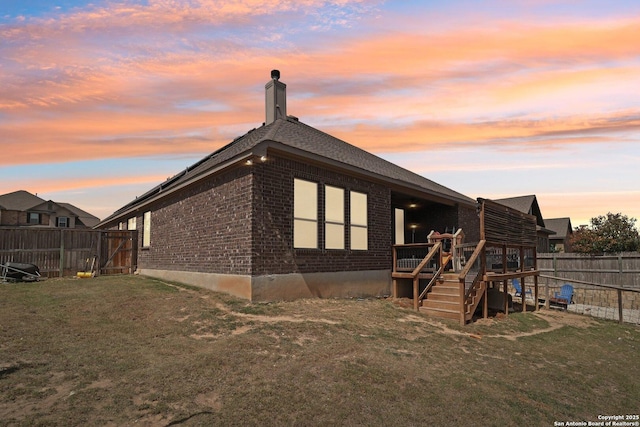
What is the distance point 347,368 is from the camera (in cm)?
661

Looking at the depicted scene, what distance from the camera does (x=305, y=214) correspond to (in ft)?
39.9

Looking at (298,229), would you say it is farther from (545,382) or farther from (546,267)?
(546,267)

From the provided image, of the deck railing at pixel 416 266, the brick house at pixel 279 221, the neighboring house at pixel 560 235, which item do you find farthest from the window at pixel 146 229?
the neighboring house at pixel 560 235

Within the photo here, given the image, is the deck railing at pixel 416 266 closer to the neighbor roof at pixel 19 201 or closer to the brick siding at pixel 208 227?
the brick siding at pixel 208 227

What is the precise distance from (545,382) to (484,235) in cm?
587

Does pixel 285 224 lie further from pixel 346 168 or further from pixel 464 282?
pixel 464 282

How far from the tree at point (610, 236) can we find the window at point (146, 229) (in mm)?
30577

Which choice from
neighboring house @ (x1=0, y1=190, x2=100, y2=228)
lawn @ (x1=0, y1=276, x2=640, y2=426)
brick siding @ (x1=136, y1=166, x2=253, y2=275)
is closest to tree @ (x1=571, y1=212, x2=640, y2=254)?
lawn @ (x1=0, y1=276, x2=640, y2=426)

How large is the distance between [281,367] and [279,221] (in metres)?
5.38

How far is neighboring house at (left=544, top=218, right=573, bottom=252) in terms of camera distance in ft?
157

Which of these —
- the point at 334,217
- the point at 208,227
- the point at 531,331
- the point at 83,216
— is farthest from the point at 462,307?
the point at 83,216

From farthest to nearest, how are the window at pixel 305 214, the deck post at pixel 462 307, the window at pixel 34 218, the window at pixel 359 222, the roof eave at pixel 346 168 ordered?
the window at pixel 34 218
the window at pixel 359 222
the window at pixel 305 214
the deck post at pixel 462 307
the roof eave at pixel 346 168

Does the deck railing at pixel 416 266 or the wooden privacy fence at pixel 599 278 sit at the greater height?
the deck railing at pixel 416 266

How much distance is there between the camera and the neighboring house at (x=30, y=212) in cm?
4741
